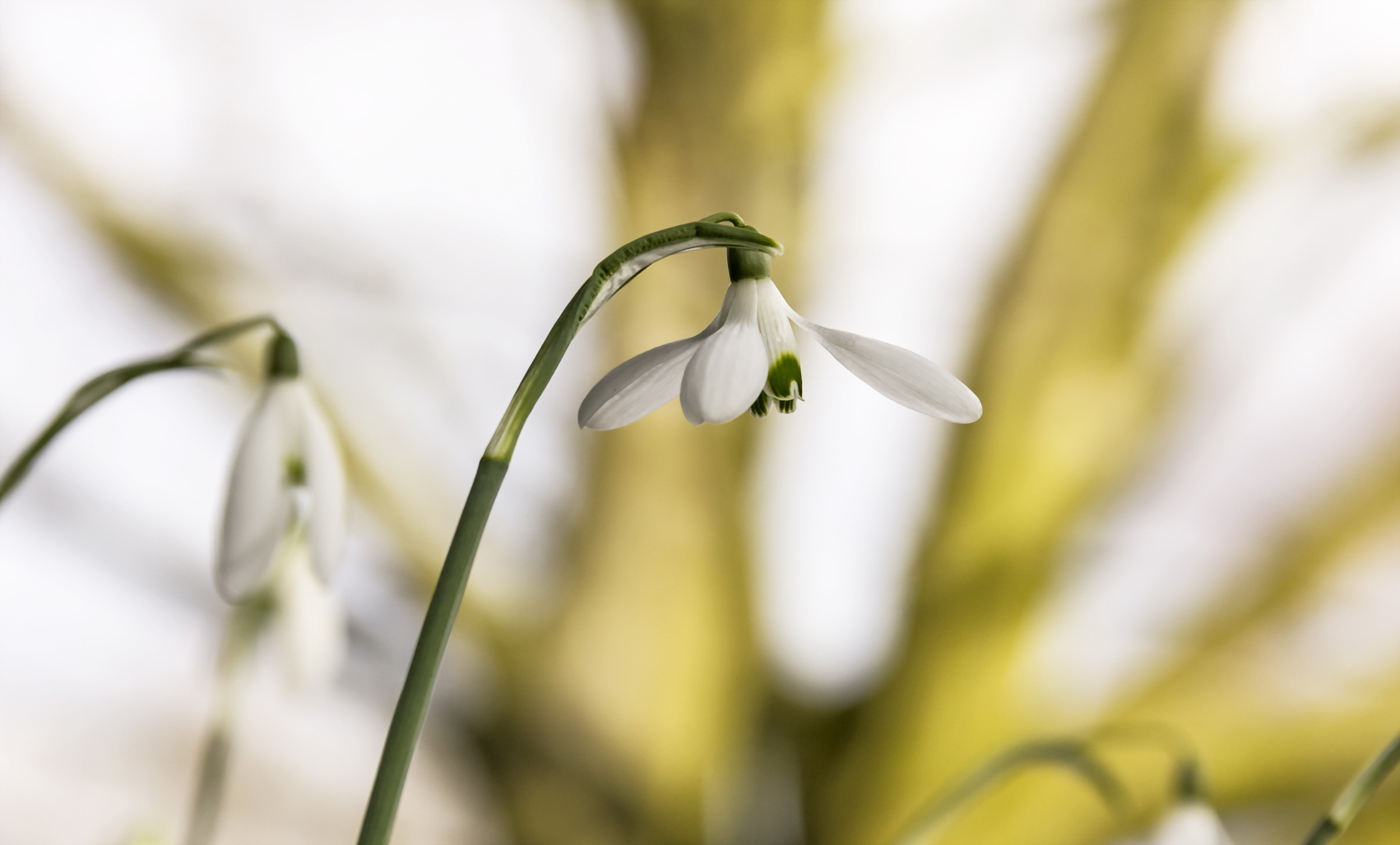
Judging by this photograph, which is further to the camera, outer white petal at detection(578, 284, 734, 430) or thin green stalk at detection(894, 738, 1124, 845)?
thin green stalk at detection(894, 738, 1124, 845)

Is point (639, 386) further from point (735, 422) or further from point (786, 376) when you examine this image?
point (735, 422)

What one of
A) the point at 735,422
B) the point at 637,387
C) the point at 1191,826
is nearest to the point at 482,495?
the point at 637,387

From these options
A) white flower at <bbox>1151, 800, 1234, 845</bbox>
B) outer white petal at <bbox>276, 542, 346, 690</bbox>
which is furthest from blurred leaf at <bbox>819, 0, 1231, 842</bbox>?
outer white petal at <bbox>276, 542, 346, 690</bbox>

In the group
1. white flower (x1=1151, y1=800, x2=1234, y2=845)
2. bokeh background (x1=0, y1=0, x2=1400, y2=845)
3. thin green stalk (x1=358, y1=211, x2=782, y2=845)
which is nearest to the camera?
thin green stalk (x1=358, y1=211, x2=782, y2=845)

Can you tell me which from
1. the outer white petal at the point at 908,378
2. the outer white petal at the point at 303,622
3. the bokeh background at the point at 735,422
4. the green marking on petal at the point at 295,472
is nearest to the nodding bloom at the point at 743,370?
the outer white petal at the point at 908,378

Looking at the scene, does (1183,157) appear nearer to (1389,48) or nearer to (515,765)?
(1389,48)

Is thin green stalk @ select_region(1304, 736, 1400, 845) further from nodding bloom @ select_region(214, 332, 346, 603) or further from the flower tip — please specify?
nodding bloom @ select_region(214, 332, 346, 603)

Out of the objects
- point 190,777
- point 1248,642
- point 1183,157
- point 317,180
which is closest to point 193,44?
point 317,180
